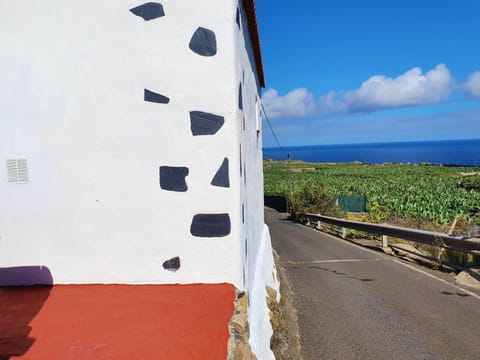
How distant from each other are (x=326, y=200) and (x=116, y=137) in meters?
23.1

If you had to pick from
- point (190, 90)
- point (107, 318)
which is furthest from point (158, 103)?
point (107, 318)

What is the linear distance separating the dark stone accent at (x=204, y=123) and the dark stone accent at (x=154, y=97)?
27cm

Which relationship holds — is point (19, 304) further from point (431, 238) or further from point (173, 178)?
point (431, 238)

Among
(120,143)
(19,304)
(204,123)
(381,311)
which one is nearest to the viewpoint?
(19,304)

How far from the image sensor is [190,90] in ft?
10.7

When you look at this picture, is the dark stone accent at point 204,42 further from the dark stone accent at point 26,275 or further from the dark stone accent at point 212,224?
the dark stone accent at point 26,275

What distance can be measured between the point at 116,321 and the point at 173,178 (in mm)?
1214

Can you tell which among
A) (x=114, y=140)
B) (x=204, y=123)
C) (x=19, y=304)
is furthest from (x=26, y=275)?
(x=204, y=123)

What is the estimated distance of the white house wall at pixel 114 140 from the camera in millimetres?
3271

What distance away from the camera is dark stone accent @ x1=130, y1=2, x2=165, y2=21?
10.8 ft

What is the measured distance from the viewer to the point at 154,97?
333 cm

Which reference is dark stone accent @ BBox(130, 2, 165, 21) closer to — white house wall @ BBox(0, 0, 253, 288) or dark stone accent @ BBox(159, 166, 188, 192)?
white house wall @ BBox(0, 0, 253, 288)

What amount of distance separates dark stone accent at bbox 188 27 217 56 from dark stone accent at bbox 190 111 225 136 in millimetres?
515

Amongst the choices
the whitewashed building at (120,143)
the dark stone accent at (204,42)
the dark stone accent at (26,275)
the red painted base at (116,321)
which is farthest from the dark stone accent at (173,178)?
the dark stone accent at (26,275)
